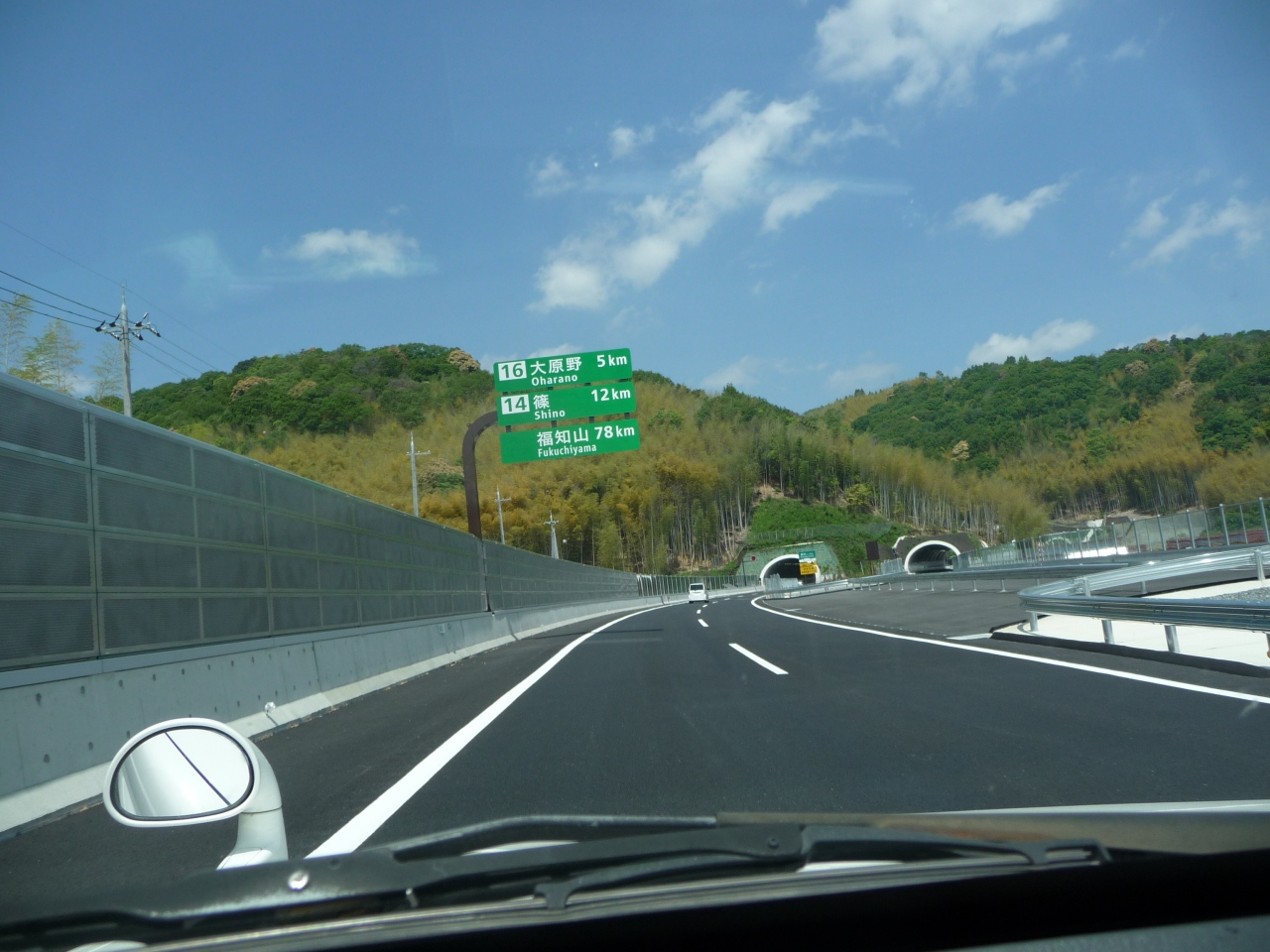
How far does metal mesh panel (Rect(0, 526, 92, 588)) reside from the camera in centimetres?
632

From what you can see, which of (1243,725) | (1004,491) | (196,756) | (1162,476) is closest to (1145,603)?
(1243,725)

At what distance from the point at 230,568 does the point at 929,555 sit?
404 ft

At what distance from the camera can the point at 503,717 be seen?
370 inches

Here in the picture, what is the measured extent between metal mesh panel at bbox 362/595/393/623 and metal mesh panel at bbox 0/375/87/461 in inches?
296

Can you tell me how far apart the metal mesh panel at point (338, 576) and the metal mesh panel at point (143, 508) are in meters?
3.83

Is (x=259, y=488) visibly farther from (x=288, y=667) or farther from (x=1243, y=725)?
(x=1243, y=725)

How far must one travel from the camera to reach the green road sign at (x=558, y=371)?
2688 centimetres

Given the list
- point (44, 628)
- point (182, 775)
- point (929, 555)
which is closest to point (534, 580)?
point (44, 628)

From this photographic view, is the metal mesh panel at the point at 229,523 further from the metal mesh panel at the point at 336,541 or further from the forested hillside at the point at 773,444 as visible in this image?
the forested hillside at the point at 773,444

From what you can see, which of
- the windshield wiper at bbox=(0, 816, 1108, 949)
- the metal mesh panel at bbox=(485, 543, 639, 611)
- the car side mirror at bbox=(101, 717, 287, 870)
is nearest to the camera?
the windshield wiper at bbox=(0, 816, 1108, 949)

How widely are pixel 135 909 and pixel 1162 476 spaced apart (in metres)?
122

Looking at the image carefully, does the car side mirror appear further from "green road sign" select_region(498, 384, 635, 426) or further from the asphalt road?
"green road sign" select_region(498, 384, 635, 426)

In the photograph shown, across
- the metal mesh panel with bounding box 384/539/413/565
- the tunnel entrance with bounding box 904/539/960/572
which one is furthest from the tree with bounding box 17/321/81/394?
the tunnel entrance with bounding box 904/539/960/572

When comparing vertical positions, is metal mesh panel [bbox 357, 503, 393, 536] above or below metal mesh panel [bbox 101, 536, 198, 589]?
above
